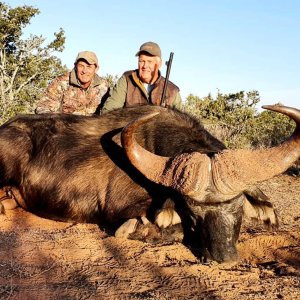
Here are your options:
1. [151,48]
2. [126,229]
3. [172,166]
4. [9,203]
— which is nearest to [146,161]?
[172,166]

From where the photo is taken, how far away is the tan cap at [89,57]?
7449 mm

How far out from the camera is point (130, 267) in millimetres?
3371

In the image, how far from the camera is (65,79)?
309 inches

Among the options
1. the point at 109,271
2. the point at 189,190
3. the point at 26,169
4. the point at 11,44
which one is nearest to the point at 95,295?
the point at 109,271

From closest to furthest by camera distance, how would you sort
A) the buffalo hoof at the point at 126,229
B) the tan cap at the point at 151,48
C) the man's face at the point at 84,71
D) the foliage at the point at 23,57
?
the buffalo hoof at the point at 126,229 < the tan cap at the point at 151,48 < the man's face at the point at 84,71 < the foliage at the point at 23,57

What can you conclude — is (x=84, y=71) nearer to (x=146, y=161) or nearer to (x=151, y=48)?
(x=151, y=48)

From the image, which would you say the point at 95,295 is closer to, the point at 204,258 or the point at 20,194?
the point at 204,258

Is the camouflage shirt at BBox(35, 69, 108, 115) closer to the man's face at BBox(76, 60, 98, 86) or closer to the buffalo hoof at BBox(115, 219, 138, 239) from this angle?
the man's face at BBox(76, 60, 98, 86)

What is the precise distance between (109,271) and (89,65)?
4.95m

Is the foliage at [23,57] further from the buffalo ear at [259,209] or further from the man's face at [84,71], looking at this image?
the buffalo ear at [259,209]

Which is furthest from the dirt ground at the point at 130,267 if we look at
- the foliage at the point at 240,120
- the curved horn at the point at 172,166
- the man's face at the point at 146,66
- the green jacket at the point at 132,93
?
the foliage at the point at 240,120

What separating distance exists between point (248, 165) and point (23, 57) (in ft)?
50.4

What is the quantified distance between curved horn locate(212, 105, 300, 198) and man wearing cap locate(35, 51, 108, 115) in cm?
440

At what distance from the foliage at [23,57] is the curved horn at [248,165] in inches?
511
